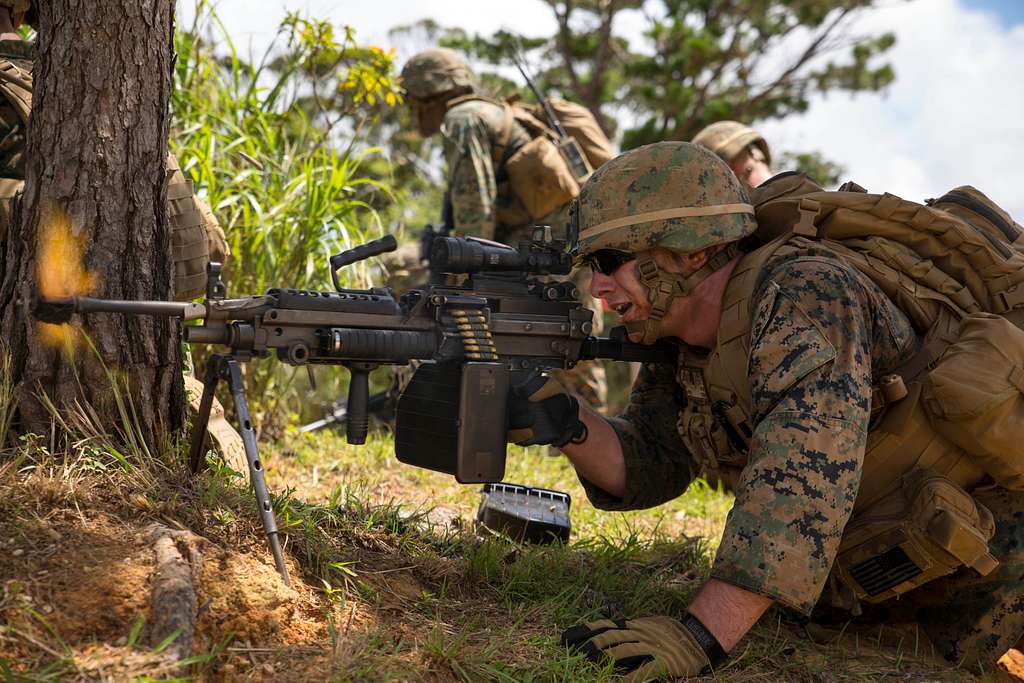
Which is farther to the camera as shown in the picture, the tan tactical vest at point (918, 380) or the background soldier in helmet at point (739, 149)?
the background soldier in helmet at point (739, 149)

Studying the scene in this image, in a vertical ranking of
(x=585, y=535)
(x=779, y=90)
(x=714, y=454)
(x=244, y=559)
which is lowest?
(x=585, y=535)

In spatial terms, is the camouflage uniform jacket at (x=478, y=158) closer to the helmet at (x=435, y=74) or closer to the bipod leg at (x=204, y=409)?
the helmet at (x=435, y=74)

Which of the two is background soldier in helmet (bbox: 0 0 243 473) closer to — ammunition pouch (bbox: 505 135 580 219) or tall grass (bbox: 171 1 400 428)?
tall grass (bbox: 171 1 400 428)

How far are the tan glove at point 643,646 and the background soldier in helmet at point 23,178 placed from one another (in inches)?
66.4

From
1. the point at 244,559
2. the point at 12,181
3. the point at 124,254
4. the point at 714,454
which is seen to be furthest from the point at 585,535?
the point at 12,181

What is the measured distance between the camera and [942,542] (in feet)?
9.54

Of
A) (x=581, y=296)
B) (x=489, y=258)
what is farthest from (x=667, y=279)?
(x=581, y=296)

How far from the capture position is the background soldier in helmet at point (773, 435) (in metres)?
2.74

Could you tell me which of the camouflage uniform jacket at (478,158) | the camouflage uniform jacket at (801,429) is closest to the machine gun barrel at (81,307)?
the camouflage uniform jacket at (801,429)

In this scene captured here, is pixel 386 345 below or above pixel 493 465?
above

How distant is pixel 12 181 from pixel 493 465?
80.9 inches

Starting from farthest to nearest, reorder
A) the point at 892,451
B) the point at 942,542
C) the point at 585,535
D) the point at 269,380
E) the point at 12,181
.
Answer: the point at 269,380 → the point at 585,535 → the point at 12,181 → the point at 892,451 → the point at 942,542

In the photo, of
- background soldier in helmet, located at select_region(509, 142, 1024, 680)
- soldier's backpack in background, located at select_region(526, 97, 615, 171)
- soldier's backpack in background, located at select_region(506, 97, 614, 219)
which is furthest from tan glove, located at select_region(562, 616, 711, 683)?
soldier's backpack in background, located at select_region(526, 97, 615, 171)

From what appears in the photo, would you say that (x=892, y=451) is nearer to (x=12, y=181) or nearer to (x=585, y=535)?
(x=585, y=535)
